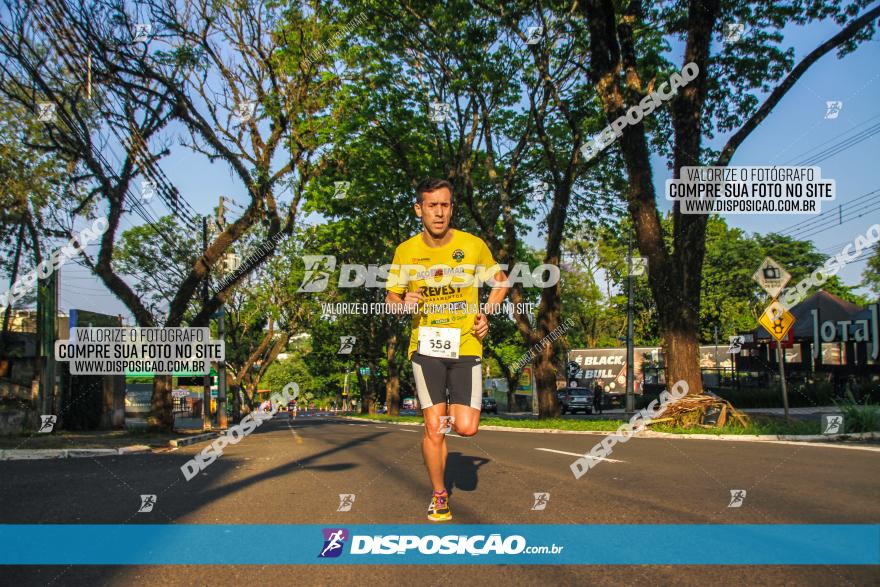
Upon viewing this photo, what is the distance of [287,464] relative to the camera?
9305 millimetres

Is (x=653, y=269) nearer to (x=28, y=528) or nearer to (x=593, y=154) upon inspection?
(x=593, y=154)

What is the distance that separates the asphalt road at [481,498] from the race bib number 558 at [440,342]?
3.69ft

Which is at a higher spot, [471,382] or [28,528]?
[471,382]

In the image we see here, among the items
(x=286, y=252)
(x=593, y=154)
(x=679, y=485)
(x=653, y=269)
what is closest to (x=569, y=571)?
(x=679, y=485)

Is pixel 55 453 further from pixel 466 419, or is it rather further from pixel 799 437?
pixel 799 437

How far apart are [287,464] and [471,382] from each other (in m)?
5.02

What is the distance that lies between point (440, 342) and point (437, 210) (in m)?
0.96
